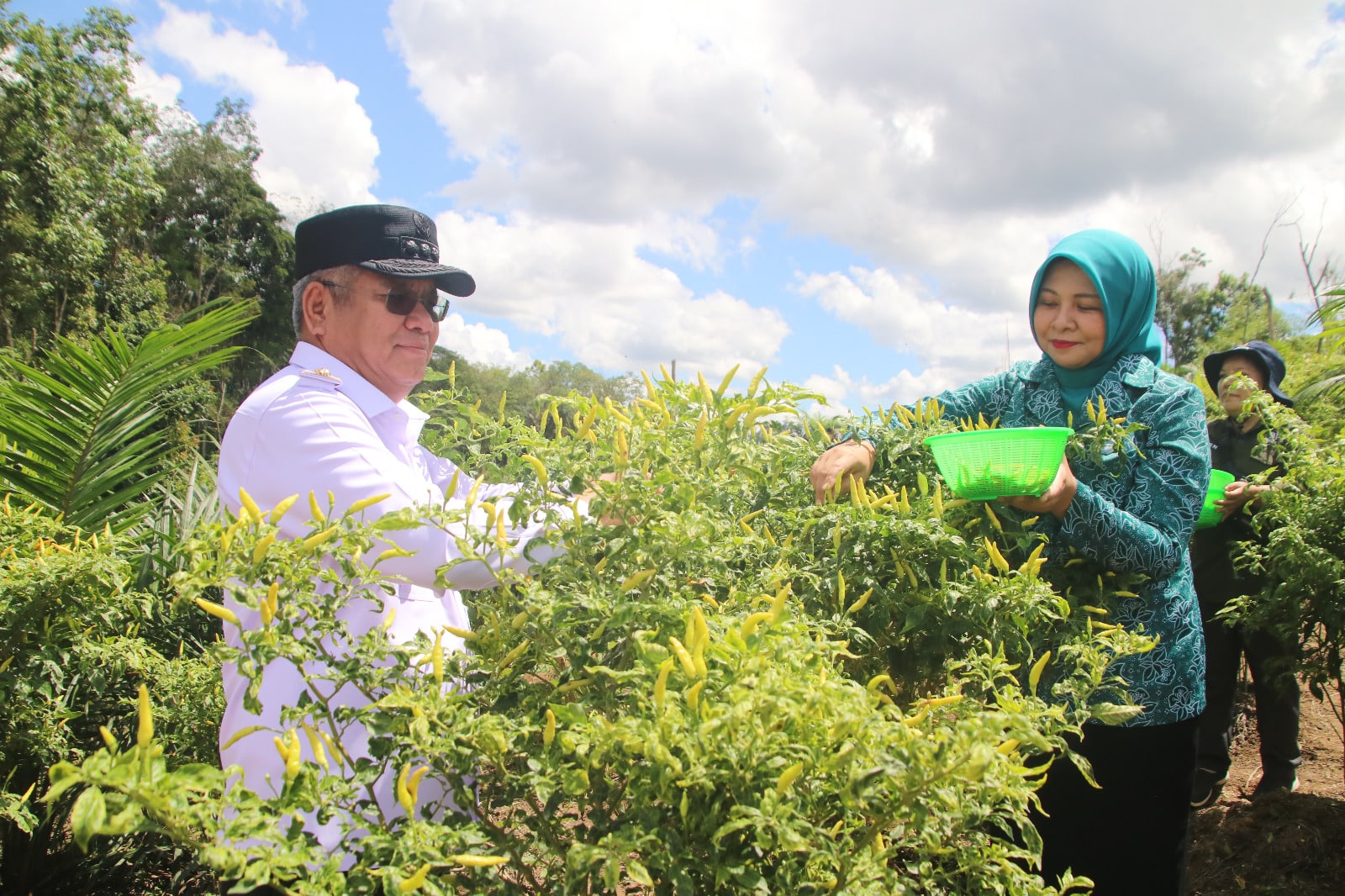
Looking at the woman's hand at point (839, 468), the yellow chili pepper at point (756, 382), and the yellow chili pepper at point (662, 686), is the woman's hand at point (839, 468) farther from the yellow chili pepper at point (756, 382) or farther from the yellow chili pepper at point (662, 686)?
the yellow chili pepper at point (662, 686)

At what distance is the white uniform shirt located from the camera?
4.39 ft

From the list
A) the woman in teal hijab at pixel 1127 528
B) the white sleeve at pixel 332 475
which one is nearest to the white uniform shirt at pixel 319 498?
the white sleeve at pixel 332 475

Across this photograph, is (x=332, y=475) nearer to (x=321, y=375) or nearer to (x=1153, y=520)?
(x=321, y=375)

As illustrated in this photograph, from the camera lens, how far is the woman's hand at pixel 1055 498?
1.57 m

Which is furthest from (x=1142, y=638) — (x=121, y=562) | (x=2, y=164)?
(x=2, y=164)

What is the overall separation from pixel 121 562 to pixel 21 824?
71 centimetres

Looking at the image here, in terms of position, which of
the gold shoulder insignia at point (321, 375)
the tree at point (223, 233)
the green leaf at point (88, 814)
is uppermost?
the tree at point (223, 233)

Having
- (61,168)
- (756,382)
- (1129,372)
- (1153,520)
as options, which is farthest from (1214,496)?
(61,168)

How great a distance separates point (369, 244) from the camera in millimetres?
1743

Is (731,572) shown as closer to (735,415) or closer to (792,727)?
(735,415)

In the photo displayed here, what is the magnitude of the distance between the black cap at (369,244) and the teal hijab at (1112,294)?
4.68 feet

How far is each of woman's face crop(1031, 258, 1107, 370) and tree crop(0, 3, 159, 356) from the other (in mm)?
17634

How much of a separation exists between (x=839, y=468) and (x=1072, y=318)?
2.37ft

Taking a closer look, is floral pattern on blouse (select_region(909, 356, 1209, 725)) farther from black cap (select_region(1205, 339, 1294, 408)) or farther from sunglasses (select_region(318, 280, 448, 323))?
black cap (select_region(1205, 339, 1294, 408))
